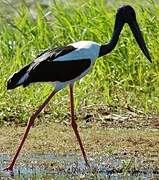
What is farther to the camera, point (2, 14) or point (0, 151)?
point (2, 14)

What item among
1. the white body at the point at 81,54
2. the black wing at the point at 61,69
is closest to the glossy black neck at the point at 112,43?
the white body at the point at 81,54

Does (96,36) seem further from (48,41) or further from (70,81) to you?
(70,81)

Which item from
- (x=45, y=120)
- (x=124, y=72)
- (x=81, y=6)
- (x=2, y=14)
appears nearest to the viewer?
(x=45, y=120)

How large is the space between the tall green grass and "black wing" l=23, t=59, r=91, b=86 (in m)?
1.27

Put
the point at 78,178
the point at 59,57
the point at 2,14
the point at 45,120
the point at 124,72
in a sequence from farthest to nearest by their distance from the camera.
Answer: the point at 2,14 → the point at 124,72 → the point at 45,120 → the point at 59,57 → the point at 78,178

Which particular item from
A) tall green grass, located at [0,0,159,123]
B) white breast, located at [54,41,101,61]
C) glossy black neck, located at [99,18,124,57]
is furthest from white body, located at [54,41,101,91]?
tall green grass, located at [0,0,159,123]

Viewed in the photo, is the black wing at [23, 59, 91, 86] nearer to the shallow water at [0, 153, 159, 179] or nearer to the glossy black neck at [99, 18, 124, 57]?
the glossy black neck at [99, 18, 124, 57]

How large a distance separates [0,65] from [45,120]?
1.16m

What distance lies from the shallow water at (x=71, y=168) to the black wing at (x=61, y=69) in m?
0.60

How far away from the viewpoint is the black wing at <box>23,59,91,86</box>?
6.92m

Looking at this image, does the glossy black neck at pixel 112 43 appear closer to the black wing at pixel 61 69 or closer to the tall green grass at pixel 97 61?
the black wing at pixel 61 69

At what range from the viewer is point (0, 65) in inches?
358

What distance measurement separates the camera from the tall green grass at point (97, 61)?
8.48 meters

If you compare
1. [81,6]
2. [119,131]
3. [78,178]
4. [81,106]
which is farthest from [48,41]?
[78,178]
